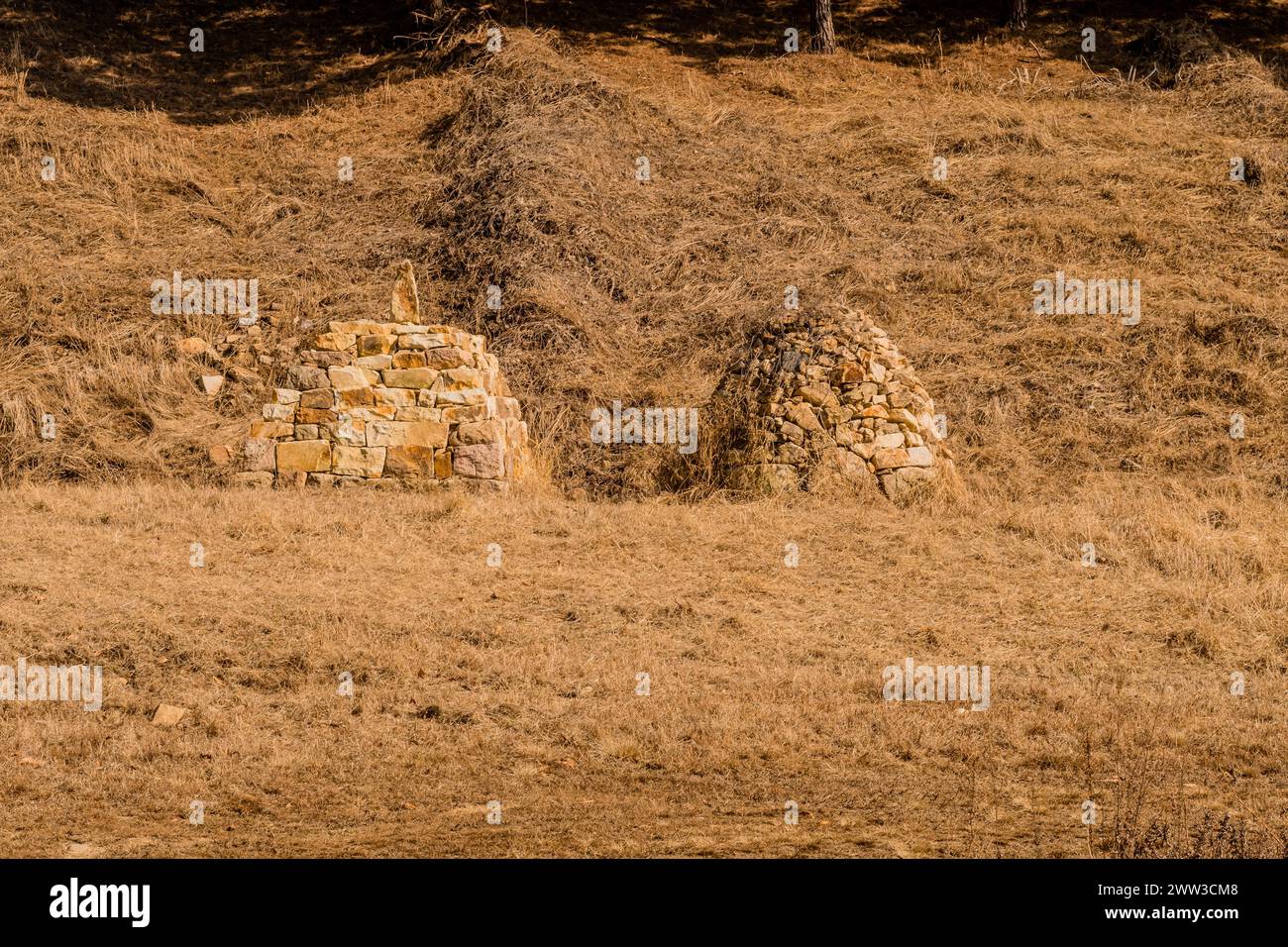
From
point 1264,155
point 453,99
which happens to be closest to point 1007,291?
point 1264,155

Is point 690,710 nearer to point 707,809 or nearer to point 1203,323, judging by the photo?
point 707,809

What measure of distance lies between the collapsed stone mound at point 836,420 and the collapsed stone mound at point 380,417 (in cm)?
237

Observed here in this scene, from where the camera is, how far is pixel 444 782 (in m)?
6.62

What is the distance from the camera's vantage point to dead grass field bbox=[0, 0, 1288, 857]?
6.62 m

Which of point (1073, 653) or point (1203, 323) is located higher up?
point (1203, 323)

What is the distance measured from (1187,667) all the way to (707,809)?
3.78 metres

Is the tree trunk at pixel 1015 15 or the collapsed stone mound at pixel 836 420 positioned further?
the tree trunk at pixel 1015 15

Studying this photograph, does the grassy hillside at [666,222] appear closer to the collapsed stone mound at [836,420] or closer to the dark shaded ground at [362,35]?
the dark shaded ground at [362,35]

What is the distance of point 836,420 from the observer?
12.6 m

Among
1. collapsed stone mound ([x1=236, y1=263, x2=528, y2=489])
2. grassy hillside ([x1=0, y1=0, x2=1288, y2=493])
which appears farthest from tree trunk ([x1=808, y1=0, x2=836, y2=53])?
collapsed stone mound ([x1=236, y1=263, x2=528, y2=489])

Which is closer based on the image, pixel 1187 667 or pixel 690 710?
pixel 690 710

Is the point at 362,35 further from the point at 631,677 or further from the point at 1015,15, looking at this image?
the point at 631,677

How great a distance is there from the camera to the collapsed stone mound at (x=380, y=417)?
41.0ft

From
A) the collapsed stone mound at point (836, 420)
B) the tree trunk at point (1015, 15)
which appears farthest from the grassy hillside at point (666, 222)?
the collapsed stone mound at point (836, 420)
